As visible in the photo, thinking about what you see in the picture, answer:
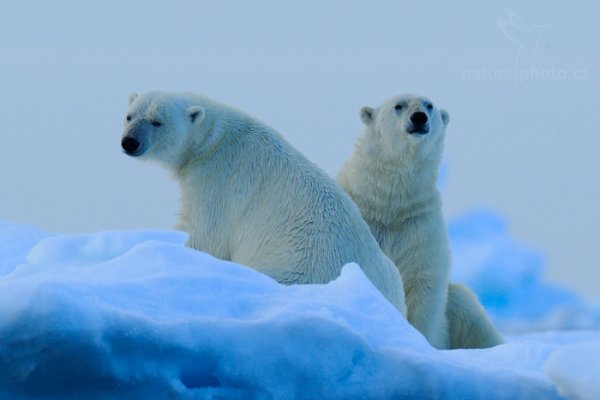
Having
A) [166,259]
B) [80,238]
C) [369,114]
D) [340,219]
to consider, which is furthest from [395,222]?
[166,259]

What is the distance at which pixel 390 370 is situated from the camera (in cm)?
373

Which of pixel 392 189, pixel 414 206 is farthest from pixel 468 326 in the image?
pixel 392 189

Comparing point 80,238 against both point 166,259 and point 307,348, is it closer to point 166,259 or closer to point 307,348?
point 166,259

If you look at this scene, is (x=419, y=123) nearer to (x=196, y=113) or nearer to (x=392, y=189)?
(x=392, y=189)

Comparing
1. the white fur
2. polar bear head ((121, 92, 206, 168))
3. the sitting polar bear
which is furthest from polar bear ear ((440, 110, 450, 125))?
polar bear head ((121, 92, 206, 168))

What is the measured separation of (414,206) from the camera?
7199 millimetres

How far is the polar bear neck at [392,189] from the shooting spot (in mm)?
7203

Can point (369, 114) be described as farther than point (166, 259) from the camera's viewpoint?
Yes

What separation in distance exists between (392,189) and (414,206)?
0.19 metres

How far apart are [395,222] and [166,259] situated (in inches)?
132

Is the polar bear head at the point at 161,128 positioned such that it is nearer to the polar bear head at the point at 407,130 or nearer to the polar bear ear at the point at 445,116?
the polar bear head at the point at 407,130

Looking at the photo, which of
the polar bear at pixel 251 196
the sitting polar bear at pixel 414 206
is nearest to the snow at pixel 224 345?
the polar bear at pixel 251 196

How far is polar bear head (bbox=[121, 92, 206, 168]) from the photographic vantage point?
605 cm

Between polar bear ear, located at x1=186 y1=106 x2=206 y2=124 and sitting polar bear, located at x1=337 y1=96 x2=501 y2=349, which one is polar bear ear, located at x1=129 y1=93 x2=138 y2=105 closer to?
polar bear ear, located at x1=186 y1=106 x2=206 y2=124
